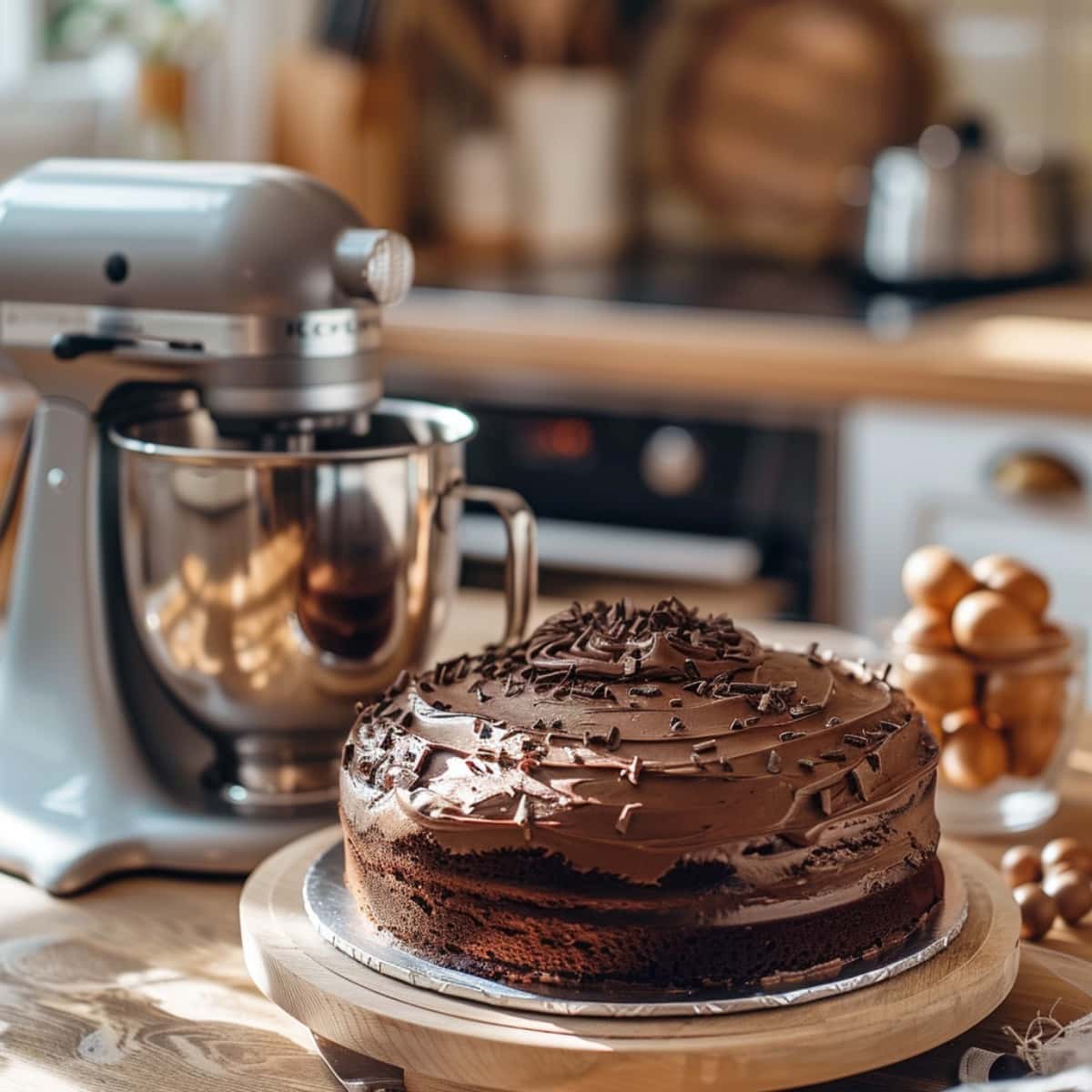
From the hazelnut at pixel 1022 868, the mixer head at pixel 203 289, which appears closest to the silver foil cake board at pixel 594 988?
the hazelnut at pixel 1022 868

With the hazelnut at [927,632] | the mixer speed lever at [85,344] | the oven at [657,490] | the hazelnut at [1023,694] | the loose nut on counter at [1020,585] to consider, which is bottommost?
the oven at [657,490]

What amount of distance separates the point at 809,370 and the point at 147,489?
1.24m

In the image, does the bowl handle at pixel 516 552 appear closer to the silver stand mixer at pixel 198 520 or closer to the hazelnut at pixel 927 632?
the silver stand mixer at pixel 198 520

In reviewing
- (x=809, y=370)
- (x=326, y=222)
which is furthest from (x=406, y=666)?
(x=809, y=370)

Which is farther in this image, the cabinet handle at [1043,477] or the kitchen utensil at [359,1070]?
the cabinet handle at [1043,477]

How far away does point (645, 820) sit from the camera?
0.78 meters

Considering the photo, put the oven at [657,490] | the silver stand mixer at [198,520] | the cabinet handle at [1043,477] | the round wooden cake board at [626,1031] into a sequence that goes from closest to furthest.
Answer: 1. the round wooden cake board at [626,1031]
2. the silver stand mixer at [198,520]
3. the cabinet handle at [1043,477]
4. the oven at [657,490]

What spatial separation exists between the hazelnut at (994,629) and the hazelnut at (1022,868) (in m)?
0.14

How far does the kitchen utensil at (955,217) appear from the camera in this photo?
8.04 ft

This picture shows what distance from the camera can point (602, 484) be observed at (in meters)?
2.37

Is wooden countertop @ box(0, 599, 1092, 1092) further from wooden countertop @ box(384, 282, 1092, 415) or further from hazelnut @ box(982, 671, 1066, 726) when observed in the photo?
wooden countertop @ box(384, 282, 1092, 415)

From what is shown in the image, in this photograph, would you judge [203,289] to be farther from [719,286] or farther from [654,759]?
[719,286]

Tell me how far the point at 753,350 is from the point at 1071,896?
51.4 inches

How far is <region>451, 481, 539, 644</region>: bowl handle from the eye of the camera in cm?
108
